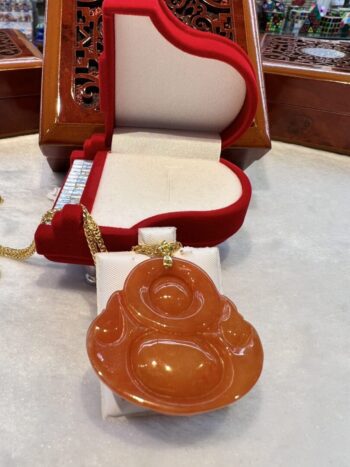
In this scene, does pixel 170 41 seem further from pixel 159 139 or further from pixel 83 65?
pixel 83 65

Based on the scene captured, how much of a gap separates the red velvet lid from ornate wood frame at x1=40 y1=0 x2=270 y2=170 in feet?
0.41

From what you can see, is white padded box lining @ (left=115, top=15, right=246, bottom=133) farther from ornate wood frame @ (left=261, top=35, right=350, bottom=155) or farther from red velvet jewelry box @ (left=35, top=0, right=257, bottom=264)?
ornate wood frame @ (left=261, top=35, right=350, bottom=155)

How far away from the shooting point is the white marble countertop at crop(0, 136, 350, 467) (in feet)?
1.71

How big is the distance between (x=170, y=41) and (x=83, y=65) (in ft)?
0.97

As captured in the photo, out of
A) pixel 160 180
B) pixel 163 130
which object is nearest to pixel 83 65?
pixel 163 130

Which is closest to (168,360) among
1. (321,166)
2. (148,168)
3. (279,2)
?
(148,168)

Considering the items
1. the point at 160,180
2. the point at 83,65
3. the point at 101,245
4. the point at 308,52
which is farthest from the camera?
the point at 308,52

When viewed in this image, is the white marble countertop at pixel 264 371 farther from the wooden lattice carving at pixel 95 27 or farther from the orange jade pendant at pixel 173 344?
the wooden lattice carving at pixel 95 27

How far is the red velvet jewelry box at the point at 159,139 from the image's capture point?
0.65 meters

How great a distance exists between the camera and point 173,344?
0.49m

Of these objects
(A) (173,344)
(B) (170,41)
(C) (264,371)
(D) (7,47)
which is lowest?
(C) (264,371)

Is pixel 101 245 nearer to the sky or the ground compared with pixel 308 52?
nearer to the ground

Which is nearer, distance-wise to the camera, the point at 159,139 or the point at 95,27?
the point at 159,139

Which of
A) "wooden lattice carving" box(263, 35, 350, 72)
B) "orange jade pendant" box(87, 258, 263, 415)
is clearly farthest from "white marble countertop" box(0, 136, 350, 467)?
"wooden lattice carving" box(263, 35, 350, 72)
